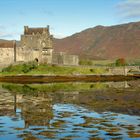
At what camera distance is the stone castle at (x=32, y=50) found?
78.3 meters

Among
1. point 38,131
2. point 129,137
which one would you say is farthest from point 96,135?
point 38,131

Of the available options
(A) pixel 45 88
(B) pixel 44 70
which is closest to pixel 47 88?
(A) pixel 45 88

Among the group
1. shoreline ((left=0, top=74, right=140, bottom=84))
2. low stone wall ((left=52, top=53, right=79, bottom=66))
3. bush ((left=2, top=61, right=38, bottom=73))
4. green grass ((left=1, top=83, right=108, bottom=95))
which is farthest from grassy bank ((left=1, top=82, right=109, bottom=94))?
low stone wall ((left=52, top=53, right=79, bottom=66))

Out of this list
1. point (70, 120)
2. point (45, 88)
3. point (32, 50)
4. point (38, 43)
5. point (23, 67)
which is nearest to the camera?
point (70, 120)

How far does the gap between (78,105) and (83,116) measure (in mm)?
6582

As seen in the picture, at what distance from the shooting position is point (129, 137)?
18656 mm

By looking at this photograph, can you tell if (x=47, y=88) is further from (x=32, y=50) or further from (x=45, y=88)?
(x=32, y=50)

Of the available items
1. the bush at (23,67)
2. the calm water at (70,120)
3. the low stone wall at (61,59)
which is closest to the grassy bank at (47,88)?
the calm water at (70,120)

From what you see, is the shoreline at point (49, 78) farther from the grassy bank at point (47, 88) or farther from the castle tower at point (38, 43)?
the grassy bank at point (47, 88)

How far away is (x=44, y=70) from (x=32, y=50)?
9.36 m

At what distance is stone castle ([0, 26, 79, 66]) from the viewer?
7831 cm

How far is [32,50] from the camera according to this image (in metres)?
79.6

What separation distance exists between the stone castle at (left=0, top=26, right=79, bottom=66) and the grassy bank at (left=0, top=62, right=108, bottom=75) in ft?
15.3

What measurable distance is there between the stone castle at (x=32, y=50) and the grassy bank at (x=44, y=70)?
4.65 metres
